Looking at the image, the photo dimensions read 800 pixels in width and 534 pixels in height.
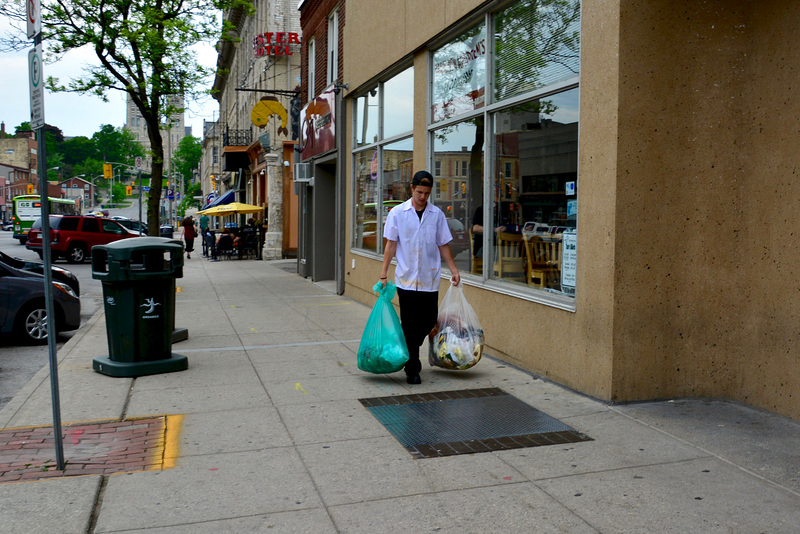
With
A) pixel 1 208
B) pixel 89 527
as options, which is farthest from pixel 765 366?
pixel 1 208

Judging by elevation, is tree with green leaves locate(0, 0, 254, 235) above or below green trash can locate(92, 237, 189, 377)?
above

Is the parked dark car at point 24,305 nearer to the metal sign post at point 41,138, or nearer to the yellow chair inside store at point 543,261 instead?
the metal sign post at point 41,138

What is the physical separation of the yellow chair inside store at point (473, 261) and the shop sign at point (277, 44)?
21.7m

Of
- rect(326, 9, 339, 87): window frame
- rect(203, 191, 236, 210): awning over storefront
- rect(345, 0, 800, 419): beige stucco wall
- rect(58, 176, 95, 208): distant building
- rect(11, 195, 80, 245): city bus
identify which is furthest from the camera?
rect(58, 176, 95, 208): distant building

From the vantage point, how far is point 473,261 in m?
8.77

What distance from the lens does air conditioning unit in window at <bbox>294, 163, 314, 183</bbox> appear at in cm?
1875

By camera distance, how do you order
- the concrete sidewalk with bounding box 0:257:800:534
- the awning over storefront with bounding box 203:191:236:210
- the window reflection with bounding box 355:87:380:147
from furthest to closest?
the awning over storefront with bounding box 203:191:236:210 → the window reflection with bounding box 355:87:380:147 → the concrete sidewalk with bounding box 0:257:800:534

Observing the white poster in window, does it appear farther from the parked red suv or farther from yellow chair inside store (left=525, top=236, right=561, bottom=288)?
the parked red suv

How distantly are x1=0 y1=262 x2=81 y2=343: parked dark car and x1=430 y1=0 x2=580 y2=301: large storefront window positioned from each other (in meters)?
5.41

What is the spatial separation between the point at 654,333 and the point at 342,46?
1097 centimetres

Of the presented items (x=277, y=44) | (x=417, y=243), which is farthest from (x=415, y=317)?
(x=277, y=44)

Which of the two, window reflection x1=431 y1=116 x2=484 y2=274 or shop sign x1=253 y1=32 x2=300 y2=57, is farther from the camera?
shop sign x1=253 y1=32 x2=300 y2=57

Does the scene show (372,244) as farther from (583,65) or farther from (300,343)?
(583,65)

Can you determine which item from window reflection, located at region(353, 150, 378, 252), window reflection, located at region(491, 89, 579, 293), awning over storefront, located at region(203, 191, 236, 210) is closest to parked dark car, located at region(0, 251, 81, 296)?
window reflection, located at region(353, 150, 378, 252)
